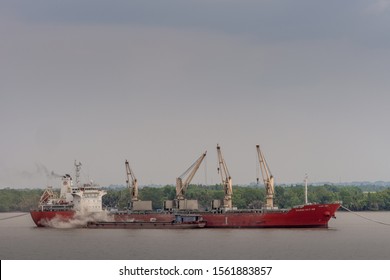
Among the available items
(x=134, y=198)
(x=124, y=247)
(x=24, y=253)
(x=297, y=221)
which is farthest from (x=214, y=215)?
(x=24, y=253)

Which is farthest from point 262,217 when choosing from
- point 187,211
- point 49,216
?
point 49,216

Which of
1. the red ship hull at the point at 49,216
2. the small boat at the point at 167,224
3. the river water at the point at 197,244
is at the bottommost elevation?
the river water at the point at 197,244

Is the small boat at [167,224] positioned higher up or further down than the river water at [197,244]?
higher up

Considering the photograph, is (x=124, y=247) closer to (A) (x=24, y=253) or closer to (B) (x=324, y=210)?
(A) (x=24, y=253)

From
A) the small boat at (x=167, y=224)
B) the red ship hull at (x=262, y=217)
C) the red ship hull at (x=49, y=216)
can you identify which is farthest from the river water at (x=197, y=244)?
the red ship hull at (x=49, y=216)

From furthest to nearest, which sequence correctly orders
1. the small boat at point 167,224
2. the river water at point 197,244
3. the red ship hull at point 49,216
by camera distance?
the red ship hull at point 49,216
the small boat at point 167,224
the river water at point 197,244

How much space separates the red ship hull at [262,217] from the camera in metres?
102

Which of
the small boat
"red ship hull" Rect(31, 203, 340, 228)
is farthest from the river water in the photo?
"red ship hull" Rect(31, 203, 340, 228)

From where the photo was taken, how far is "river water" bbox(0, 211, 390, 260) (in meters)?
69.2

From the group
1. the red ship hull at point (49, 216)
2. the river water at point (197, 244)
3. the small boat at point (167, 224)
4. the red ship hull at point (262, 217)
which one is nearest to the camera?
the river water at point (197, 244)

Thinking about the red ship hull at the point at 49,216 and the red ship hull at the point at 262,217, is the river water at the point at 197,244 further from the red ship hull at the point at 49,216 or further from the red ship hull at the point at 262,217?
the red ship hull at the point at 49,216

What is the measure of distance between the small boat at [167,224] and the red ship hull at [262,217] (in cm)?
157

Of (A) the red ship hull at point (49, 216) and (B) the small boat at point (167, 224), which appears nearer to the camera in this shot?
(B) the small boat at point (167, 224)

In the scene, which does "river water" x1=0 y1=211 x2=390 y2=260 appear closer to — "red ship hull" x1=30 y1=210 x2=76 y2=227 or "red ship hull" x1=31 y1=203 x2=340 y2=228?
"red ship hull" x1=31 y1=203 x2=340 y2=228
